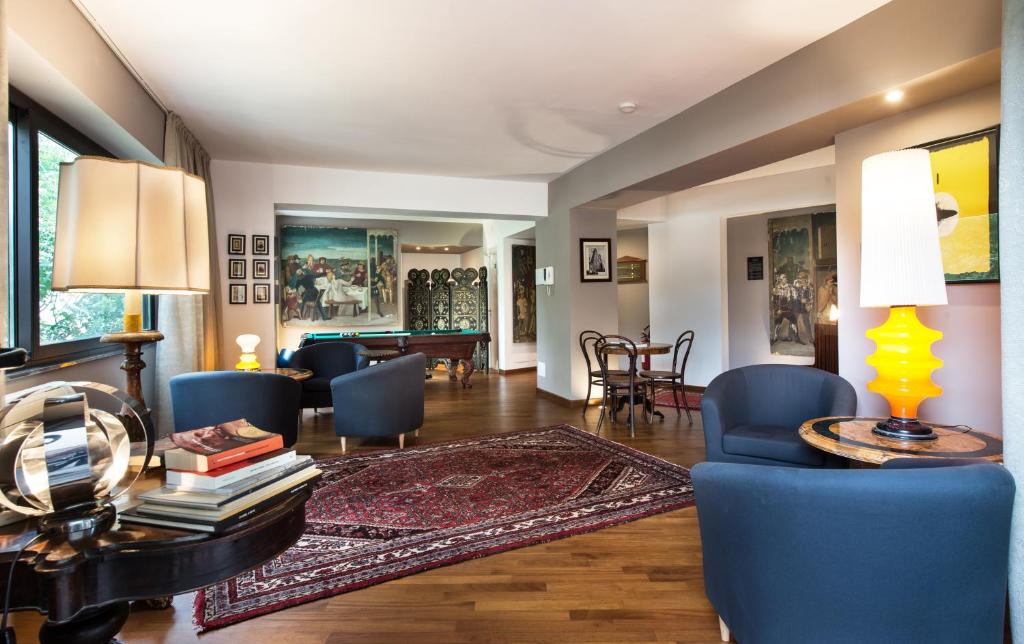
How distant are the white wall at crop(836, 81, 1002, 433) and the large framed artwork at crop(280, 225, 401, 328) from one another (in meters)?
7.52

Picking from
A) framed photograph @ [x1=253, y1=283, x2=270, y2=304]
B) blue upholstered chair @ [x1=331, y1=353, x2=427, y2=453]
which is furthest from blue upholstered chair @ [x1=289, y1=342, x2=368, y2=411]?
blue upholstered chair @ [x1=331, y1=353, x2=427, y2=453]

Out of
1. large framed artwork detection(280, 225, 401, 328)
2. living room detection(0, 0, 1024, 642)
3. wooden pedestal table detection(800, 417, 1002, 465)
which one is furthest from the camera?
Answer: large framed artwork detection(280, 225, 401, 328)

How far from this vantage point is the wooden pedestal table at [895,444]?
1.92 m

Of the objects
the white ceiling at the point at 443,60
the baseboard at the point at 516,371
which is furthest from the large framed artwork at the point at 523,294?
the white ceiling at the point at 443,60

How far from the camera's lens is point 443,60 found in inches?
133

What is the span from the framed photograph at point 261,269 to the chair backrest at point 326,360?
888 mm

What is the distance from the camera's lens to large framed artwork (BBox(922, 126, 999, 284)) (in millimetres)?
2643

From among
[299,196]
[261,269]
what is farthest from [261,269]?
[299,196]

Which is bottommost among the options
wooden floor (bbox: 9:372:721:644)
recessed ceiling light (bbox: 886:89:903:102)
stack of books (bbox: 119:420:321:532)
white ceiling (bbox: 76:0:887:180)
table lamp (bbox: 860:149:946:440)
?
wooden floor (bbox: 9:372:721:644)

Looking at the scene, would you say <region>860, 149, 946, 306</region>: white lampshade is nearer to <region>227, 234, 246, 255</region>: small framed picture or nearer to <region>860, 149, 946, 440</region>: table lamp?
<region>860, 149, 946, 440</region>: table lamp

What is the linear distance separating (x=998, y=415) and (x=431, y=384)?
22.3 ft

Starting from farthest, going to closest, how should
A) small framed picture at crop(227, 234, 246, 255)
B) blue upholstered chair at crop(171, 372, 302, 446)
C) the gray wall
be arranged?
the gray wall → small framed picture at crop(227, 234, 246, 255) → blue upholstered chair at crop(171, 372, 302, 446)

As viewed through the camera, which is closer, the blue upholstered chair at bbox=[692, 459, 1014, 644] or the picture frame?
the blue upholstered chair at bbox=[692, 459, 1014, 644]

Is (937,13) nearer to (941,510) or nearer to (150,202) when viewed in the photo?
(941,510)
